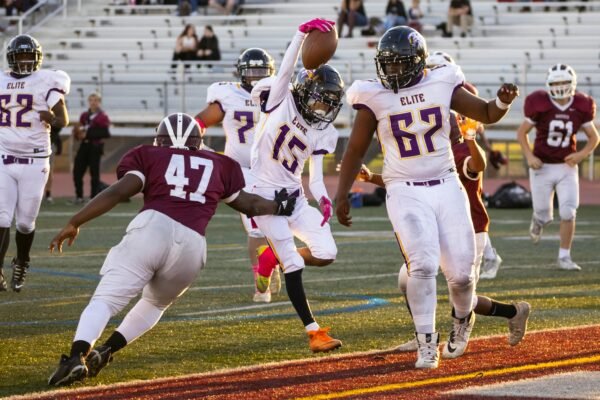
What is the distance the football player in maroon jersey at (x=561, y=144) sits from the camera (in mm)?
11828

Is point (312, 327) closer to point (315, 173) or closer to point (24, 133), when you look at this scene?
point (315, 173)

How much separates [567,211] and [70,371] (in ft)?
22.0

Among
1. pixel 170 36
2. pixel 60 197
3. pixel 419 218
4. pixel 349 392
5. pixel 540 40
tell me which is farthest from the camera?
pixel 170 36

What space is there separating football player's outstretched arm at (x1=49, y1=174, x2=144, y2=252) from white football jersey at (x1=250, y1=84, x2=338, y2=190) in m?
1.83

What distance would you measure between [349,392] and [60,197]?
53.3ft

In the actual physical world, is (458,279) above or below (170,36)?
above

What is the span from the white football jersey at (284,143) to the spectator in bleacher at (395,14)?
17118mm

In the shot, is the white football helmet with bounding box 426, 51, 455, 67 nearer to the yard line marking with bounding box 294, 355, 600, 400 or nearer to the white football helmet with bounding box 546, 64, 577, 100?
the yard line marking with bounding box 294, 355, 600, 400

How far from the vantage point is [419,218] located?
21.9 feet

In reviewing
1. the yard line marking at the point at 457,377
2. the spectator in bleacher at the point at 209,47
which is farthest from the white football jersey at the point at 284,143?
the spectator in bleacher at the point at 209,47

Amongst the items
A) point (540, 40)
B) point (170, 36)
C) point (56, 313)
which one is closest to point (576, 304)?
point (56, 313)

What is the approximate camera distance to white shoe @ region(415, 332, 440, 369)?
21.8 feet

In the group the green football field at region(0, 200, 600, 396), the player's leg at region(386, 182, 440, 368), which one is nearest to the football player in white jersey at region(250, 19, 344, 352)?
the green football field at region(0, 200, 600, 396)

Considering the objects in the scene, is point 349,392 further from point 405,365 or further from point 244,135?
point 244,135
